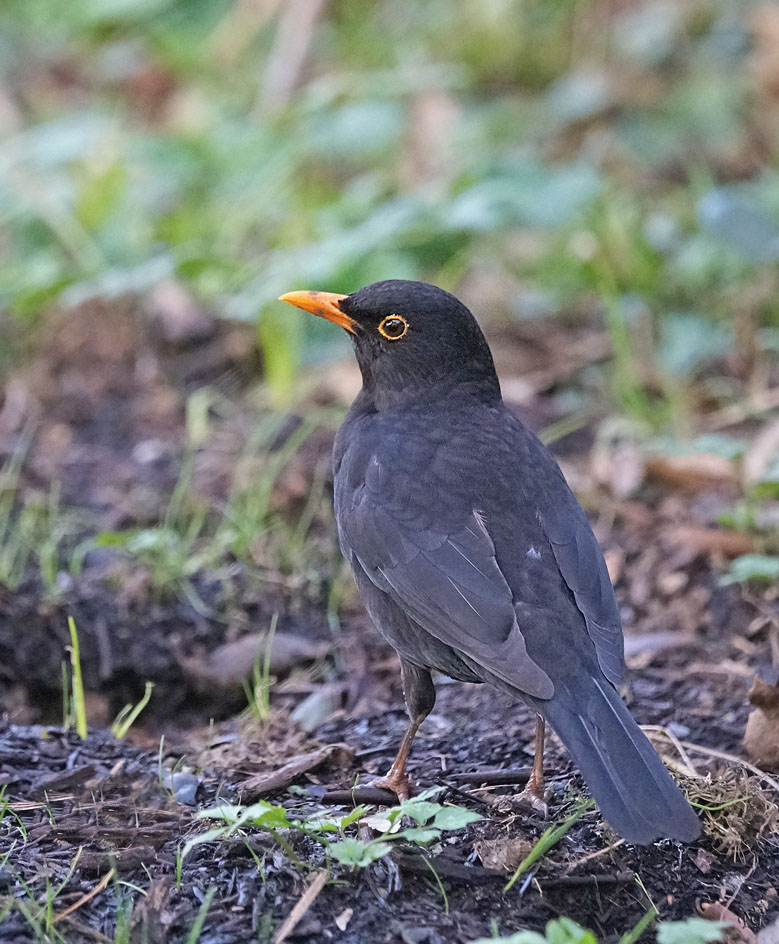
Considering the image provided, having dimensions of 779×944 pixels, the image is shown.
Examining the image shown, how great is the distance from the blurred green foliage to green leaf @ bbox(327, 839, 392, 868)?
3292 mm

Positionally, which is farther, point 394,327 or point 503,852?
point 394,327

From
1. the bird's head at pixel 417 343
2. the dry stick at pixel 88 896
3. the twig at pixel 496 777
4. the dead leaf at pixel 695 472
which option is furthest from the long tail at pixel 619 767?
the dead leaf at pixel 695 472

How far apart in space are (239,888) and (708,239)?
5057 millimetres

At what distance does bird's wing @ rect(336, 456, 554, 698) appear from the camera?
3.25 m

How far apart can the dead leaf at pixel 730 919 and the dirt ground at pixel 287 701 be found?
4cm

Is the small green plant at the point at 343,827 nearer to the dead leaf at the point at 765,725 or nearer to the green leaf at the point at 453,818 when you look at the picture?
the green leaf at the point at 453,818

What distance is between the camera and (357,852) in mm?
2834

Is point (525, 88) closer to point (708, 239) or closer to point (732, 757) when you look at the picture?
point (708, 239)

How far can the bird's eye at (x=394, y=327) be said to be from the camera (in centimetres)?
405

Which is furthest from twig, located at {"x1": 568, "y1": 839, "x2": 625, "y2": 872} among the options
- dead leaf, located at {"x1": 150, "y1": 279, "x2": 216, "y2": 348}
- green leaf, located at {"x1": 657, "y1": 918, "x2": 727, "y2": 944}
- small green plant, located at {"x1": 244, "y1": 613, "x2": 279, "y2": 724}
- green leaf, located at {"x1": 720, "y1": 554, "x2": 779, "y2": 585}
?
dead leaf, located at {"x1": 150, "y1": 279, "x2": 216, "y2": 348}

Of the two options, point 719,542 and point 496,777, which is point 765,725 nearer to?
point 496,777

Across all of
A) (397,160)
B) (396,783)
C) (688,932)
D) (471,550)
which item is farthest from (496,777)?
(397,160)

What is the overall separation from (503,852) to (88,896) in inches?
39.8

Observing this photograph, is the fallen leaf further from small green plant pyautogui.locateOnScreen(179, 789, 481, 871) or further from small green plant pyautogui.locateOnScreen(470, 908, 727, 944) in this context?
small green plant pyautogui.locateOnScreen(470, 908, 727, 944)
